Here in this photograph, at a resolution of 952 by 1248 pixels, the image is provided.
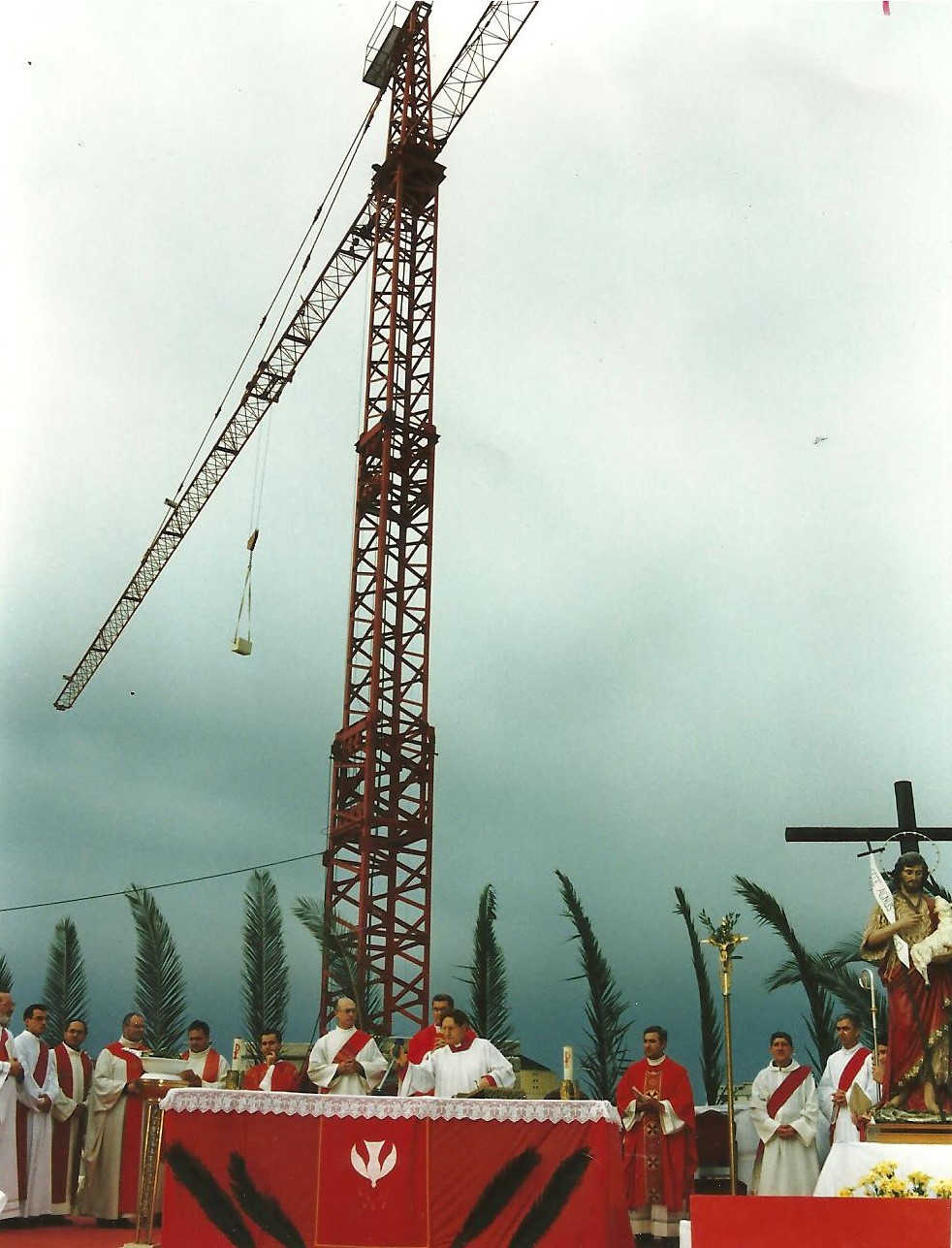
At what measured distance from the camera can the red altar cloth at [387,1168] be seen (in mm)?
7430

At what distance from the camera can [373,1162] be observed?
7543mm

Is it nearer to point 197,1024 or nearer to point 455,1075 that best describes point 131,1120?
point 197,1024

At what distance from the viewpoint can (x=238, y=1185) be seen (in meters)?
7.49

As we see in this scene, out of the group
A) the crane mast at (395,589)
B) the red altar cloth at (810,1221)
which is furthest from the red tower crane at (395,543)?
the red altar cloth at (810,1221)

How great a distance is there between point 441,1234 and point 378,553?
16.4m

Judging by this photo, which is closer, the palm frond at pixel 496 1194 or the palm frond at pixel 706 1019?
the palm frond at pixel 496 1194

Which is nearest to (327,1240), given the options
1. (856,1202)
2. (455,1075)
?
(455,1075)

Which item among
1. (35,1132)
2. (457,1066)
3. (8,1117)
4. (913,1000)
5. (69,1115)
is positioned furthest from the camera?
(69,1115)

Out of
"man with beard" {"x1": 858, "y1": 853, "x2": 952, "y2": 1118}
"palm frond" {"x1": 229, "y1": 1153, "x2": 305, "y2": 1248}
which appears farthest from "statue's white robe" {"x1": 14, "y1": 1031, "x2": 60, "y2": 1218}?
"man with beard" {"x1": 858, "y1": 853, "x2": 952, "y2": 1118}

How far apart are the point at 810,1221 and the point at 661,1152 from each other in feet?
17.8

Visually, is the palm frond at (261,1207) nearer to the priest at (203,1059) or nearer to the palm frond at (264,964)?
the priest at (203,1059)

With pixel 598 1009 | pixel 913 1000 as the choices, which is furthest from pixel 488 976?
pixel 913 1000

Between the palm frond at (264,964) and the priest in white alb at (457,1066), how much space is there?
1010 cm

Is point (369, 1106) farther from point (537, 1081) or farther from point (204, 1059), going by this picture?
point (537, 1081)
